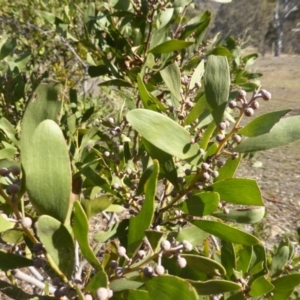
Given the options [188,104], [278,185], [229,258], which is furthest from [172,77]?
[278,185]

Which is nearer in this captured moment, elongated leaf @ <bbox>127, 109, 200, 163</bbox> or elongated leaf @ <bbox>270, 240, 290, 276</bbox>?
elongated leaf @ <bbox>127, 109, 200, 163</bbox>

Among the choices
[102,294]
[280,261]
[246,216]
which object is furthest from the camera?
[280,261]

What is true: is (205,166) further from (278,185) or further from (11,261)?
(278,185)

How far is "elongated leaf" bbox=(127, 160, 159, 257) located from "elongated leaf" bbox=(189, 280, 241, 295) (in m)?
0.10

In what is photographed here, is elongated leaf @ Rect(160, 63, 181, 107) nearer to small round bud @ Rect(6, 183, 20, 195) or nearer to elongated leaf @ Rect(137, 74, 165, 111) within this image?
elongated leaf @ Rect(137, 74, 165, 111)

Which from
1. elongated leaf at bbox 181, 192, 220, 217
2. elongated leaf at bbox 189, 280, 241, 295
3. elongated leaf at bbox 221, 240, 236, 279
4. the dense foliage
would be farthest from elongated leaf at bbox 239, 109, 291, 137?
elongated leaf at bbox 221, 240, 236, 279

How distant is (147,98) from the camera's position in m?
0.72

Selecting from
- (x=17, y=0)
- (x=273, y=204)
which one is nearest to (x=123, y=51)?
(x=17, y=0)

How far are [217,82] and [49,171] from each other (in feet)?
0.90

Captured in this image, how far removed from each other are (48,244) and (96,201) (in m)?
0.21

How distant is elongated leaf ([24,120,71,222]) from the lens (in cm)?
48

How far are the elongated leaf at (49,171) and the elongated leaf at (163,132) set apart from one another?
0.11 m

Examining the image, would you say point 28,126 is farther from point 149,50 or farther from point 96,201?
point 149,50

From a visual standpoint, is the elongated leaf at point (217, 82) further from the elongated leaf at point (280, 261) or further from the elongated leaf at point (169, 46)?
the elongated leaf at point (280, 261)
